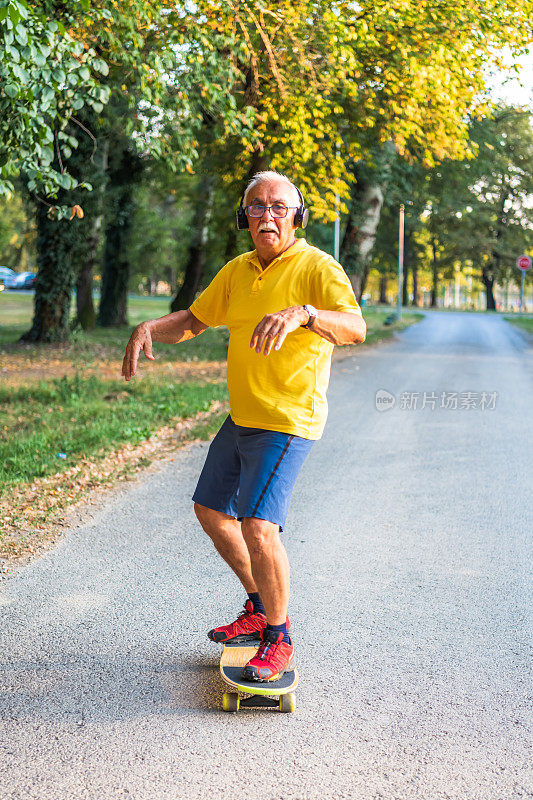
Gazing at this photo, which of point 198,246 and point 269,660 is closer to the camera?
point 269,660

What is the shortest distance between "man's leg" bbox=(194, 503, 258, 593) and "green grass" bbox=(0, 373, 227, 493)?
314 cm

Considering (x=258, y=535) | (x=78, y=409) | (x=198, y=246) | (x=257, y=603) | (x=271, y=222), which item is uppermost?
(x=198, y=246)

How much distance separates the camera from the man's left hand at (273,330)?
3.08m

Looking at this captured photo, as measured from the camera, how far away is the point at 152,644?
3.98 m

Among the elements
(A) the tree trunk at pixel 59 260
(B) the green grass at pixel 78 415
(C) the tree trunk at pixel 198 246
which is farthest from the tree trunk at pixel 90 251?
(B) the green grass at pixel 78 415

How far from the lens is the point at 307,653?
392 centimetres

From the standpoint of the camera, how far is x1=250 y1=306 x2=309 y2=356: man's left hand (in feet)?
10.1

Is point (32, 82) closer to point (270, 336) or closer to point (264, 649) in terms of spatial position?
point (270, 336)

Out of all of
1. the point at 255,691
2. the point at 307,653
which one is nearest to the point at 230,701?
the point at 255,691

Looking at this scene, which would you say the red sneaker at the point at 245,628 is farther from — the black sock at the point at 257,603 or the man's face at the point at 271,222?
the man's face at the point at 271,222

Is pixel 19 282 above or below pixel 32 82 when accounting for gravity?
below

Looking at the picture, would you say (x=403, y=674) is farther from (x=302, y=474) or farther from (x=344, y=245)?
(x=344, y=245)

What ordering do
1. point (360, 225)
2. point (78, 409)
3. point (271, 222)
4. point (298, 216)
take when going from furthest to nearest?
point (360, 225) < point (78, 409) < point (298, 216) < point (271, 222)

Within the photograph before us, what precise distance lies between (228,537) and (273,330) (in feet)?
3.64
